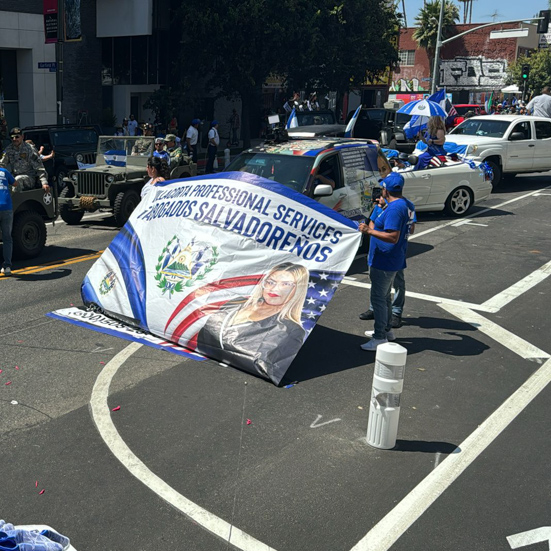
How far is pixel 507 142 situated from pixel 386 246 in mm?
13715

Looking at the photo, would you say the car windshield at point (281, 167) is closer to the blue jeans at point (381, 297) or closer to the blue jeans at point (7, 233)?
the blue jeans at point (381, 297)

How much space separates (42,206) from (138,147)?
419 centimetres

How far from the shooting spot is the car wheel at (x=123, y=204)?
14648mm

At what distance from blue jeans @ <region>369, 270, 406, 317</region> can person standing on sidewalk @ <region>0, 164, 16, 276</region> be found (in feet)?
19.2

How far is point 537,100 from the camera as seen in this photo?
25.2 meters

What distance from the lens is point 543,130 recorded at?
811 inches

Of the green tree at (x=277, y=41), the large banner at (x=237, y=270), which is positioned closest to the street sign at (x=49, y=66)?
the green tree at (x=277, y=41)

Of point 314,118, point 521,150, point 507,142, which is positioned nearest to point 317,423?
point 507,142

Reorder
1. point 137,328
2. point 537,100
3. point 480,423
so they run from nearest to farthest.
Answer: point 480,423, point 137,328, point 537,100

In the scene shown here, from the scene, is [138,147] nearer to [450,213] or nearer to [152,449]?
[450,213]

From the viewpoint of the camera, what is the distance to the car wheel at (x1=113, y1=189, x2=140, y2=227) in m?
14.6

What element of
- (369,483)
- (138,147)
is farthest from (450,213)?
(369,483)

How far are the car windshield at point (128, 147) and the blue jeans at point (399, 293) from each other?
8.71 m

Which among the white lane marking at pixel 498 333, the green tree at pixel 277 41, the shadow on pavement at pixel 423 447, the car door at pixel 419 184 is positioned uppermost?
the green tree at pixel 277 41
